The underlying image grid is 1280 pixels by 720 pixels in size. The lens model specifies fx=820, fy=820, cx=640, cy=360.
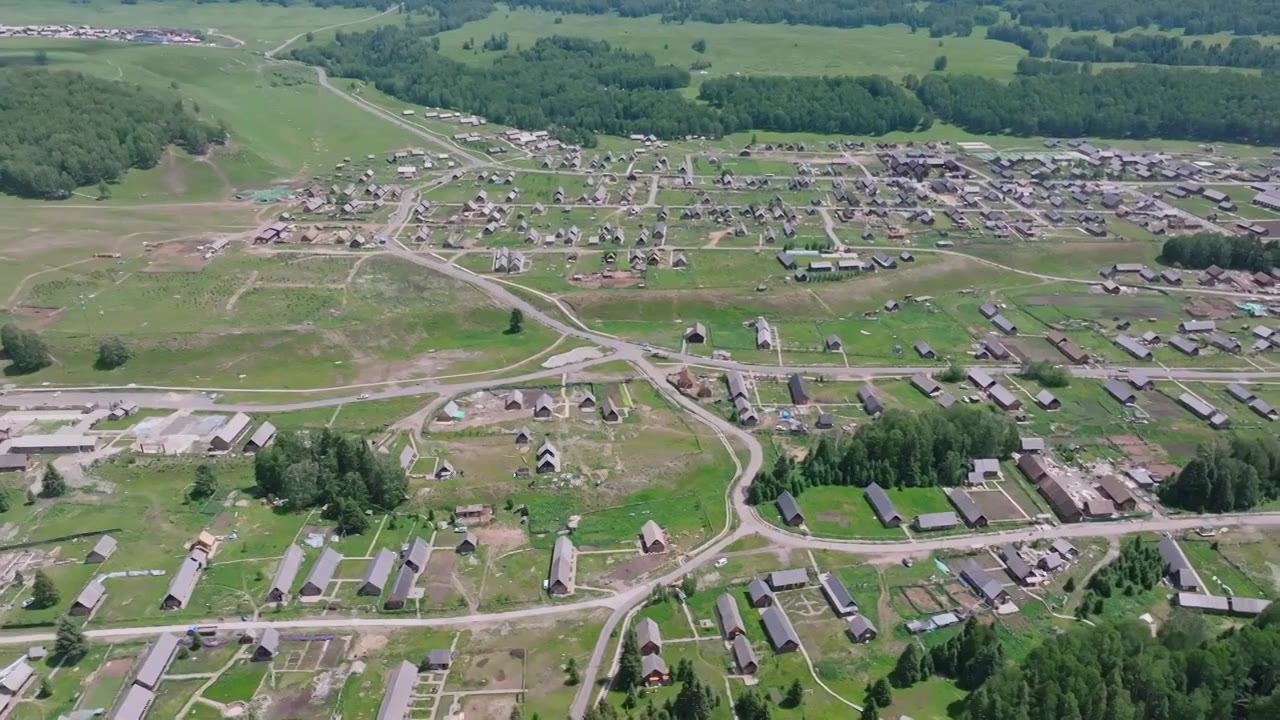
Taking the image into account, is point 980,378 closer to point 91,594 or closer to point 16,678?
point 91,594

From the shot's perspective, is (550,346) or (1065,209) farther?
(1065,209)

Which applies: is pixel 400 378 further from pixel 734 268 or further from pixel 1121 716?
pixel 1121 716

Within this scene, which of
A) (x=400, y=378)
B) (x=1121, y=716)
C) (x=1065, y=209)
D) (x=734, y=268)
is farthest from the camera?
(x=1065, y=209)

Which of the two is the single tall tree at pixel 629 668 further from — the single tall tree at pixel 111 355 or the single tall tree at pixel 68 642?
the single tall tree at pixel 111 355

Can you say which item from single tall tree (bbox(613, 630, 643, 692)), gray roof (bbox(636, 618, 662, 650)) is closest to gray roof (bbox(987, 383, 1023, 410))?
gray roof (bbox(636, 618, 662, 650))

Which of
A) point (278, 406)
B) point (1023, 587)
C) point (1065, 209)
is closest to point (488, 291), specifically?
point (278, 406)

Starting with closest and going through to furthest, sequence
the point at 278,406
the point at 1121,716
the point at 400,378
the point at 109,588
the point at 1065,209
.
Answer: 1. the point at 1121,716
2. the point at 109,588
3. the point at 278,406
4. the point at 400,378
5. the point at 1065,209

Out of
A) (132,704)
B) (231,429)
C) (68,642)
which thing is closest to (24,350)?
(231,429)

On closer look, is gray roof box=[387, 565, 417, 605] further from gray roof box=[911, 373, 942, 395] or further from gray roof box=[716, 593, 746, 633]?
gray roof box=[911, 373, 942, 395]
